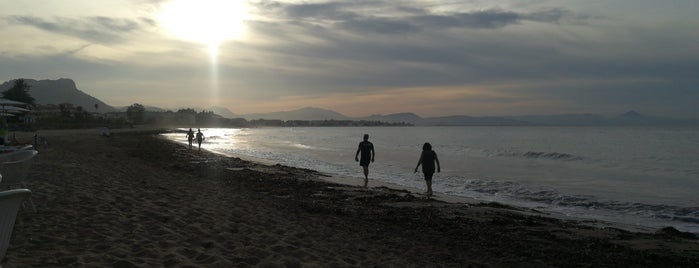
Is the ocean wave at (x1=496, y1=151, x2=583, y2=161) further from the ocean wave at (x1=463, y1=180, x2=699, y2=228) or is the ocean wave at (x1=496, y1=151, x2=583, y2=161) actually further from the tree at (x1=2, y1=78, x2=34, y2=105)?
the tree at (x1=2, y1=78, x2=34, y2=105)

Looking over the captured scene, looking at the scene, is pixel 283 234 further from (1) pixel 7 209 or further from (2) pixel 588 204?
(2) pixel 588 204

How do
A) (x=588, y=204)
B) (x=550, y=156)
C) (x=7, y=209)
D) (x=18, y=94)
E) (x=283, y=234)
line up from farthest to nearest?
(x=18, y=94), (x=550, y=156), (x=588, y=204), (x=283, y=234), (x=7, y=209)

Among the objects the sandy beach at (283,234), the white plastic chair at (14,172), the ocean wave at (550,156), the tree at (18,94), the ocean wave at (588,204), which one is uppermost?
the tree at (18,94)

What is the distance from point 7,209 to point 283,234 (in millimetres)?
4114

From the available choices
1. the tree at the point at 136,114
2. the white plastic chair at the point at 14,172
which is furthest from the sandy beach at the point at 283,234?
the tree at the point at 136,114

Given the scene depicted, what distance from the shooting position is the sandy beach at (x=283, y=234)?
5.13 metres

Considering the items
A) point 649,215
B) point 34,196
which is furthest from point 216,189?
point 649,215

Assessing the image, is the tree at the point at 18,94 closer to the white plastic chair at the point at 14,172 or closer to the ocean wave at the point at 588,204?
the ocean wave at the point at 588,204

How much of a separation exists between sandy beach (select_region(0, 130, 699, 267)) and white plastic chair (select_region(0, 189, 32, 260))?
1.43 metres

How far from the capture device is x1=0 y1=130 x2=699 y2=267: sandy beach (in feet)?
16.8

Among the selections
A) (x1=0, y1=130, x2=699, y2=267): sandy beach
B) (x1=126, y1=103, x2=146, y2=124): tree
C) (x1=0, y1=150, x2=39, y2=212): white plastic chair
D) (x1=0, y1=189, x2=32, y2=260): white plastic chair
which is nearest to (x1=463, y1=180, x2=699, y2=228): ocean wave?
(x1=0, y1=130, x2=699, y2=267): sandy beach

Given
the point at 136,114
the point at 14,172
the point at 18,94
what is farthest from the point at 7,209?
the point at 136,114

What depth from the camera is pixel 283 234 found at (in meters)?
6.74

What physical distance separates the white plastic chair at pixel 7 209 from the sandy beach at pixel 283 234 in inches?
56.2
